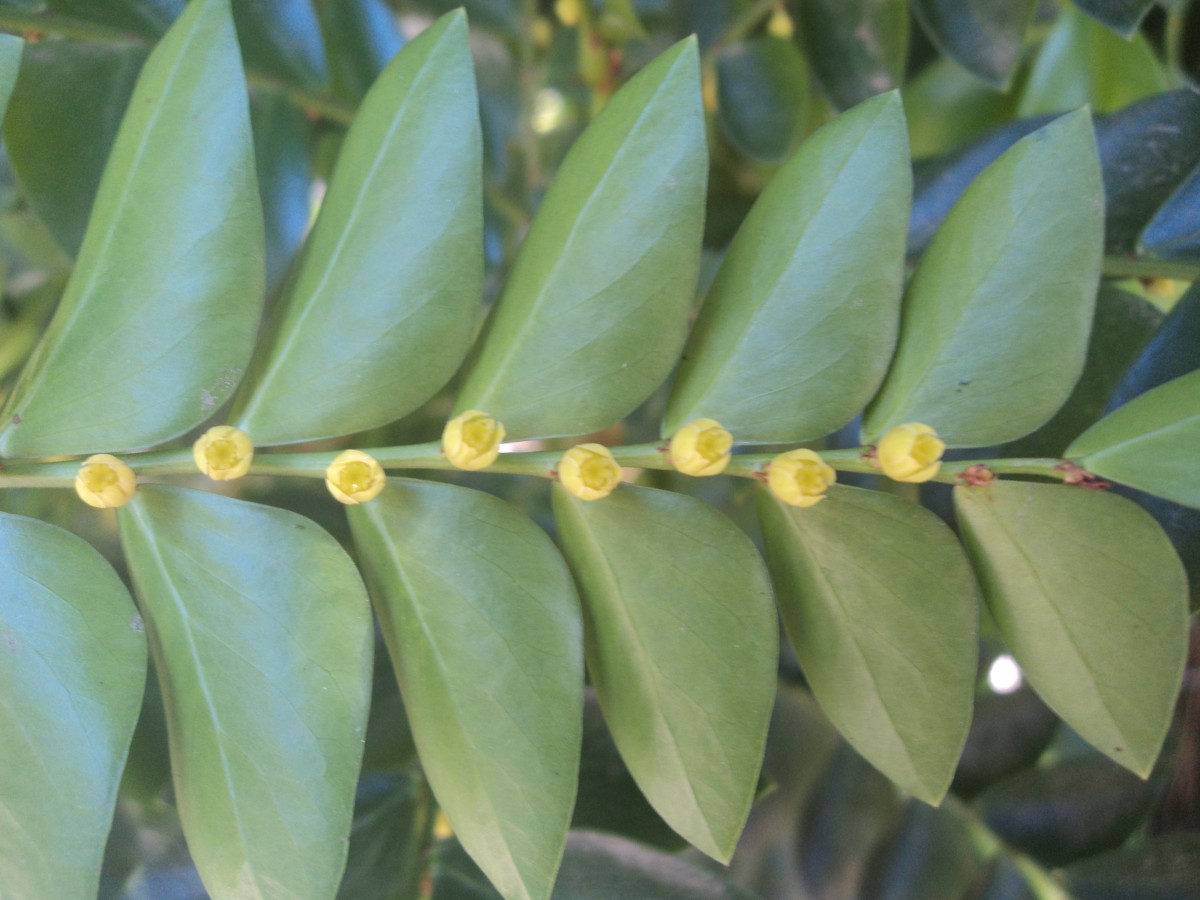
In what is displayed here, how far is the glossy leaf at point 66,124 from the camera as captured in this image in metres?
0.63

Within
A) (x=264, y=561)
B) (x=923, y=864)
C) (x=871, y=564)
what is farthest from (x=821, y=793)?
(x=264, y=561)

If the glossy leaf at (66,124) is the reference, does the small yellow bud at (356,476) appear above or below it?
below

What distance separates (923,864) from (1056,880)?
12 centimetres

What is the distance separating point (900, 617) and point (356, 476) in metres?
0.28

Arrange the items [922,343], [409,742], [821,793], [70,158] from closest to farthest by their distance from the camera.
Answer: [922,343]
[70,158]
[409,742]
[821,793]

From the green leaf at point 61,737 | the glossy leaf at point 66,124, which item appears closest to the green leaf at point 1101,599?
the green leaf at point 61,737

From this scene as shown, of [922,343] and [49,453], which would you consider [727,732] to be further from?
[49,453]

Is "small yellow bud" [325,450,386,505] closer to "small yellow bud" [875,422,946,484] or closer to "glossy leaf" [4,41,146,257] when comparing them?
"small yellow bud" [875,422,946,484]

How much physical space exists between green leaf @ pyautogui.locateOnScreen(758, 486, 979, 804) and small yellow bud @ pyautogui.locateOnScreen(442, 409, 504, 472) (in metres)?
0.16

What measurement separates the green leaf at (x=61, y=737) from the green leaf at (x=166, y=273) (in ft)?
0.32

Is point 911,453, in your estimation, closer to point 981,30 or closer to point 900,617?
point 900,617

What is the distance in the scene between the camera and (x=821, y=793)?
0.90 m

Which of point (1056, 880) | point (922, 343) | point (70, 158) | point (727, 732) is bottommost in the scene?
point (1056, 880)

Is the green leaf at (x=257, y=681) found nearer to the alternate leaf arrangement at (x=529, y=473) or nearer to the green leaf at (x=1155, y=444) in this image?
the alternate leaf arrangement at (x=529, y=473)
